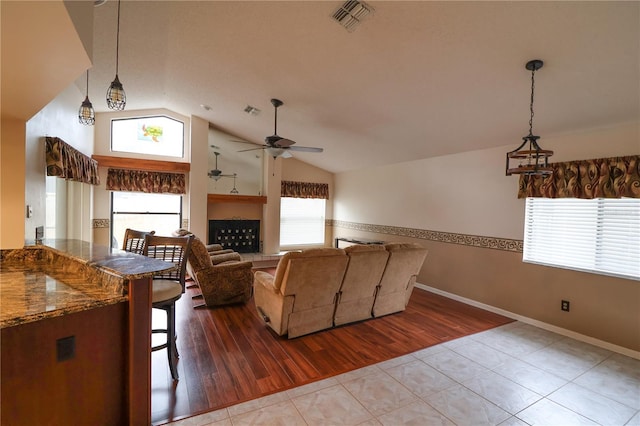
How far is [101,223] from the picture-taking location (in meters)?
5.43

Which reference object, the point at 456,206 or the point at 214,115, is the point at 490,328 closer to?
the point at 456,206

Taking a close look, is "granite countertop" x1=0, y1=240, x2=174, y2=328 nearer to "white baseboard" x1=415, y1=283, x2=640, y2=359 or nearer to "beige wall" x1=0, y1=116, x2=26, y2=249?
"beige wall" x1=0, y1=116, x2=26, y2=249

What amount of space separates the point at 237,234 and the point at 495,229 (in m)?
5.31

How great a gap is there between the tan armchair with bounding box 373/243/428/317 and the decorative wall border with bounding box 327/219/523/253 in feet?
3.79

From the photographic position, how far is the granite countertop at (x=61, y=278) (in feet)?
4.50

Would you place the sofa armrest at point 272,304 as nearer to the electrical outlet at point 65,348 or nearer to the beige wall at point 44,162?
the electrical outlet at point 65,348

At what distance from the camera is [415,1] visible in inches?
81.5

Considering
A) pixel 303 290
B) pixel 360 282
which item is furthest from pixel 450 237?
pixel 303 290

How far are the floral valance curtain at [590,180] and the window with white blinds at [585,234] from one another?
0.60ft

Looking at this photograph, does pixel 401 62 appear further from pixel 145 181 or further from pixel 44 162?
pixel 145 181

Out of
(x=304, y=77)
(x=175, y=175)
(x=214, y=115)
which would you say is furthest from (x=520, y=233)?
(x=175, y=175)

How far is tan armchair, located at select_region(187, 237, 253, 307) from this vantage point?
374cm

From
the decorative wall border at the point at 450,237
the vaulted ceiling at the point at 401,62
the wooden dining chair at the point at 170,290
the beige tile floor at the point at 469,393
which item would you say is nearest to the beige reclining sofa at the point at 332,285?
the beige tile floor at the point at 469,393

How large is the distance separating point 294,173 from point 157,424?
596 cm
